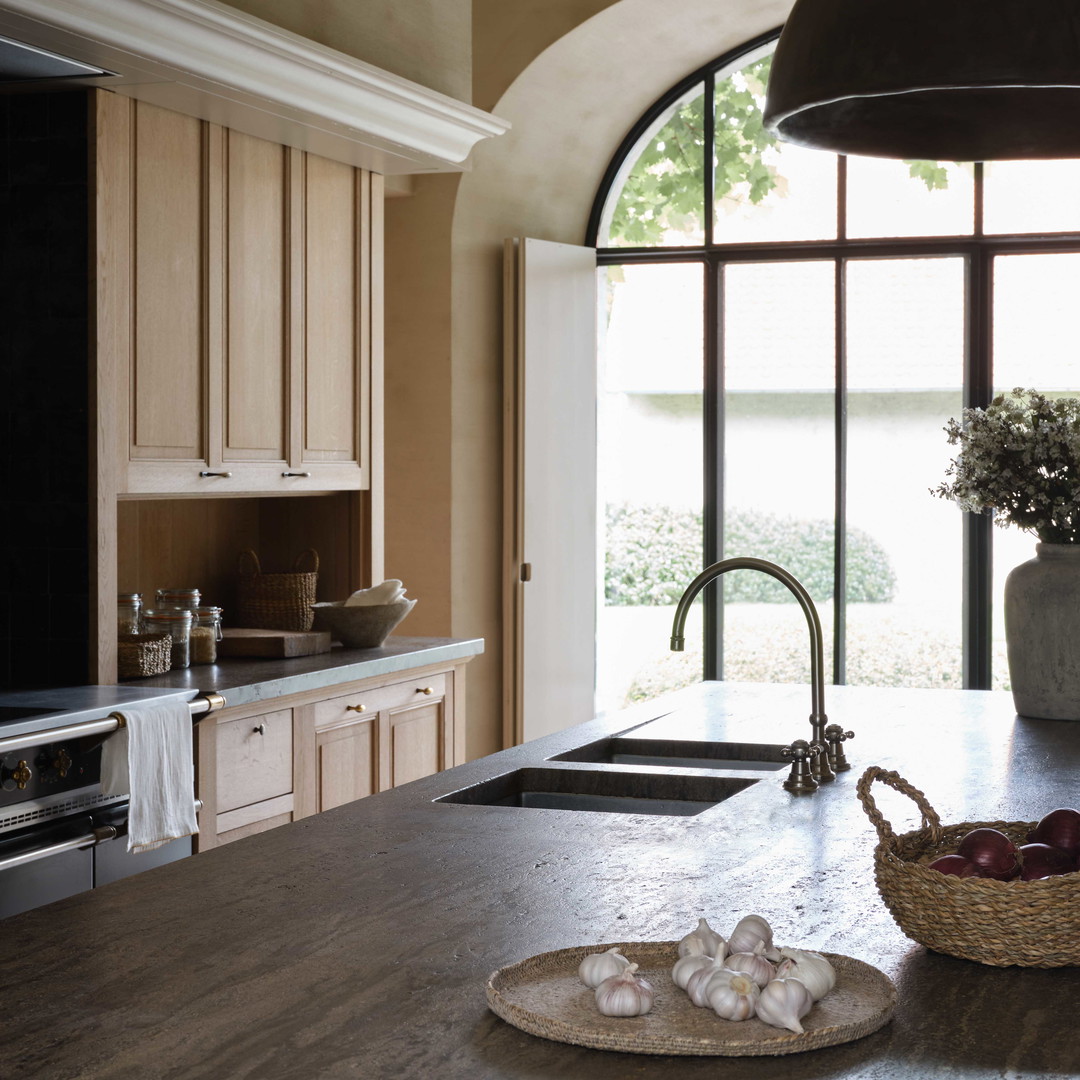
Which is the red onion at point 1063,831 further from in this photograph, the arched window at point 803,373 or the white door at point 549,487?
the arched window at point 803,373

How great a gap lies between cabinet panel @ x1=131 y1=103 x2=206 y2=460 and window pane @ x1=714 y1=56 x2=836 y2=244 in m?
3.00

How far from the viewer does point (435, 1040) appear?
1.24 metres

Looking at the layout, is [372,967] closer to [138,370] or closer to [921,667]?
[138,370]

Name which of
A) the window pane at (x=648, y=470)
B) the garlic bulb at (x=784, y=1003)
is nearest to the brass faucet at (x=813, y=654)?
the garlic bulb at (x=784, y=1003)

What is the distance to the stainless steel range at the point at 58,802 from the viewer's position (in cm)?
290

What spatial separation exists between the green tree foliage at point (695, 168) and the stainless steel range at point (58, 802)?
372cm

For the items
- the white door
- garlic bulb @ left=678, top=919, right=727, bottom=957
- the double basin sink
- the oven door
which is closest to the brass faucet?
the double basin sink

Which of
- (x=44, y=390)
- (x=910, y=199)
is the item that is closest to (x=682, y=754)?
(x=44, y=390)

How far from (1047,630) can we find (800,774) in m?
0.99

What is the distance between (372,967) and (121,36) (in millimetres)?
2320

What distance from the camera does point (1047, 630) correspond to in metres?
3.08

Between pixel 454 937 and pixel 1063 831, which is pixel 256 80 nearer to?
pixel 454 937

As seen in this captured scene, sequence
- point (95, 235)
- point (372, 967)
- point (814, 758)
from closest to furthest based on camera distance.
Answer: point (372, 967), point (814, 758), point (95, 235)

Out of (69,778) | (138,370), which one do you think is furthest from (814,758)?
(138,370)
